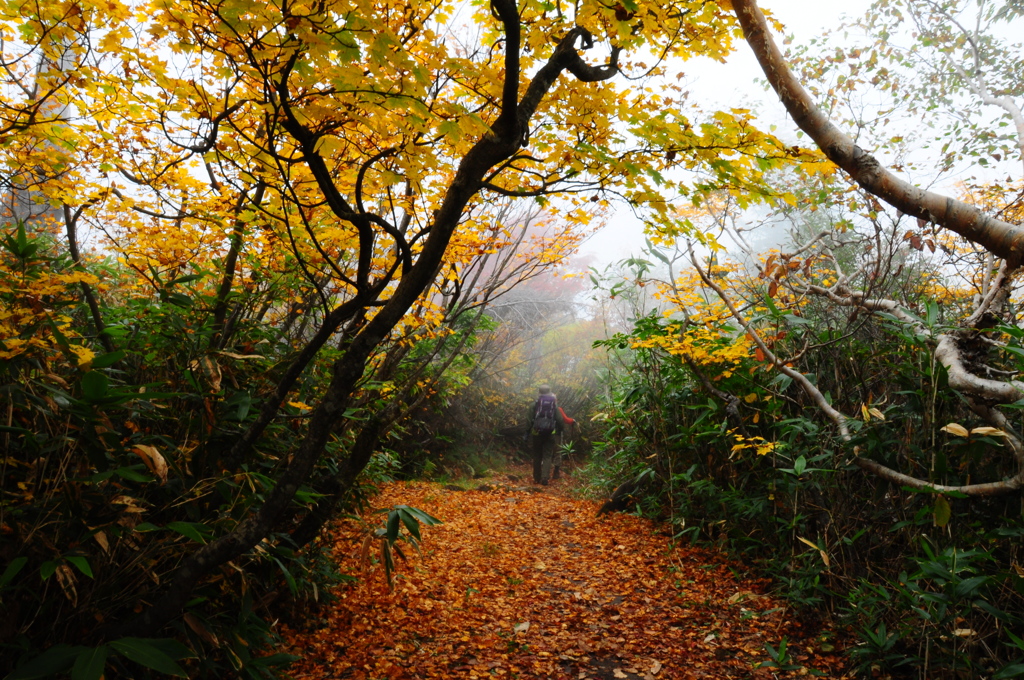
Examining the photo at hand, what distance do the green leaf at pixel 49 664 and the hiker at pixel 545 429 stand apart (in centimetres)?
633

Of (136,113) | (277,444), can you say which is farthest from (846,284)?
(136,113)

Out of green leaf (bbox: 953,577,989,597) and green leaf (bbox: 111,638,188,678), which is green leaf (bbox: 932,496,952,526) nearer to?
green leaf (bbox: 953,577,989,597)

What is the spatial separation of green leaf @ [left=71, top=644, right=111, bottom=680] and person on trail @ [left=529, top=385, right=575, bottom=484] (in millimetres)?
6319

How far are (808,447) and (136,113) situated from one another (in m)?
4.15

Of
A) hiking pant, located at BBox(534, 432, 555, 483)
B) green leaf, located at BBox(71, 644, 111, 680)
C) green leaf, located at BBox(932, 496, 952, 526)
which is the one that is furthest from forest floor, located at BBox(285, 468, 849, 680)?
hiking pant, located at BBox(534, 432, 555, 483)

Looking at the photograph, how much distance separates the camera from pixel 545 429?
7629mm

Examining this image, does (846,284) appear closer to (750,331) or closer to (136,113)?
(750,331)

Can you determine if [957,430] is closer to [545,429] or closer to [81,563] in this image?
[81,563]

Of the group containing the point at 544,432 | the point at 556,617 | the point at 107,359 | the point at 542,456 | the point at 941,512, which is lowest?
the point at 556,617

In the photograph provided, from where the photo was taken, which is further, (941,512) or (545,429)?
(545,429)

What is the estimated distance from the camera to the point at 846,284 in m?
3.71

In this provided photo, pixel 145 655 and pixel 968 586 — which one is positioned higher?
pixel 968 586

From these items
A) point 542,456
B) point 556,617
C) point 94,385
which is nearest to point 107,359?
point 94,385

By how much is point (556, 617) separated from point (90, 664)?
239cm
